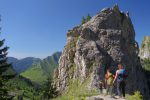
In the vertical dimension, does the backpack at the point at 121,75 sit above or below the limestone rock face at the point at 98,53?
below

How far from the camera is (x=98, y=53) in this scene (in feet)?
243

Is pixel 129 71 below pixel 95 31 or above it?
below

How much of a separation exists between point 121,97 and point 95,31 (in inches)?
2202

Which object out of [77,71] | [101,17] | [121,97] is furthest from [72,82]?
[121,97]

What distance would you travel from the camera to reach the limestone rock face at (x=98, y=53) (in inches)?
2862

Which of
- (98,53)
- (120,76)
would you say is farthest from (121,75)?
(98,53)

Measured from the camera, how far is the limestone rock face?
72.7 meters

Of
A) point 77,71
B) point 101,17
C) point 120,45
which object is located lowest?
point 77,71

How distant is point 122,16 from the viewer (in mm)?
99625

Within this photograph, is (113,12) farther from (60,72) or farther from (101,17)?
(60,72)

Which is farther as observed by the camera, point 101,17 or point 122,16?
point 122,16

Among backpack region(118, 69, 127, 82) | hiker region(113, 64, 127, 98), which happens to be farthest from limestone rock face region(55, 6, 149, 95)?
backpack region(118, 69, 127, 82)

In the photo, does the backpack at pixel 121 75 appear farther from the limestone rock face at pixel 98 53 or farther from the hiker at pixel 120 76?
the limestone rock face at pixel 98 53

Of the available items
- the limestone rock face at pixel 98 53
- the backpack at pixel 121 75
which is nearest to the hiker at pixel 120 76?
the backpack at pixel 121 75
